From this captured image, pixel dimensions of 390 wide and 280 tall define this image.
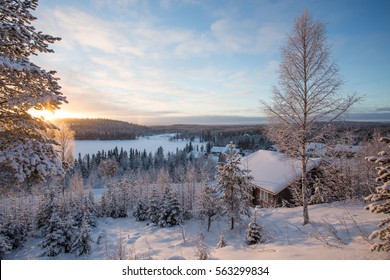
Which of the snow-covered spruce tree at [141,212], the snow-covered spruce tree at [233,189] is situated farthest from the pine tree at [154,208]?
the snow-covered spruce tree at [233,189]

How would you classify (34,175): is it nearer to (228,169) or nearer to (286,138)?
(286,138)

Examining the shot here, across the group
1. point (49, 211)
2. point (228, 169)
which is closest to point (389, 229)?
point (228, 169)

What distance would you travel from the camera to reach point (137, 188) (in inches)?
1423

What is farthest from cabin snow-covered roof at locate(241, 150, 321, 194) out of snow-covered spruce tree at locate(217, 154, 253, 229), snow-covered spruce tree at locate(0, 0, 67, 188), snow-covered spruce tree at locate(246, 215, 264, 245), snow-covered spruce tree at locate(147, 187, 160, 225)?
snow-covered spruce tree at locate(0, 0, 67, 188)

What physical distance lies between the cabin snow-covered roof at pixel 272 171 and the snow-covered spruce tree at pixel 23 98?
55.1ft

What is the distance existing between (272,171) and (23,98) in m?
23.1

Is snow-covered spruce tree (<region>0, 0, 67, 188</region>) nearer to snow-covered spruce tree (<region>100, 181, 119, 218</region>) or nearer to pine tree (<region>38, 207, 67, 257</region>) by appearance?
pine tree (<region>38, 207, 67, 257</region>)

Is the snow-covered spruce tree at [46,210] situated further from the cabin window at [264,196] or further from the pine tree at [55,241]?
the cabin window at [264,196]

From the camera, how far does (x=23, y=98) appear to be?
4562mm

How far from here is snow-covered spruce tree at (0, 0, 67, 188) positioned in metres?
4.55

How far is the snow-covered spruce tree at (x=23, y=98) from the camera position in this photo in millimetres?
4551

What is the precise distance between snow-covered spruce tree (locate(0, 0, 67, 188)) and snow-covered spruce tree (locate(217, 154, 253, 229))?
1294cm
